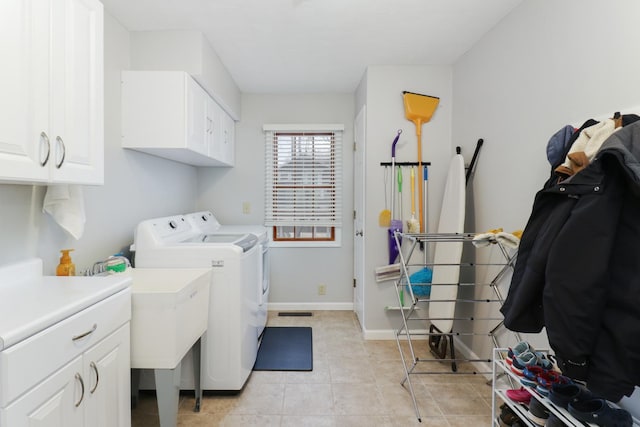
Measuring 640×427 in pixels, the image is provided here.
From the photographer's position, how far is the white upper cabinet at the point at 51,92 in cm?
104

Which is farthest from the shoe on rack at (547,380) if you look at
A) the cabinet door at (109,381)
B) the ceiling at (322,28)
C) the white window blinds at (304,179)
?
the white window blinds at (304,179)

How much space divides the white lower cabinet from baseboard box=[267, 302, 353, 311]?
231cm

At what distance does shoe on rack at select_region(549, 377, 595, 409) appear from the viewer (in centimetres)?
124

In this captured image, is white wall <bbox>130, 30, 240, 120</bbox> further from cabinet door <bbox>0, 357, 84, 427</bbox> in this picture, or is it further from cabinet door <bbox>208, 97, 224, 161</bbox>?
cabinet door <bbox>0, 357, 84, 427</bbox>

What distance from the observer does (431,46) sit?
2.55 m

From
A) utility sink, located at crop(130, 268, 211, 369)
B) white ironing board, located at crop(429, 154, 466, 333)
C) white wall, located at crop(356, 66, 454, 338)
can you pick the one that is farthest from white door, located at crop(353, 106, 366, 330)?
utility sink, located at crop(130, 268, 211, 369)

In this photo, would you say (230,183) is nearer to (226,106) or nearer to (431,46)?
(226,106)

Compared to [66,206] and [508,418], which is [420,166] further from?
[66,206]

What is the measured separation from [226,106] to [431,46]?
1817mm

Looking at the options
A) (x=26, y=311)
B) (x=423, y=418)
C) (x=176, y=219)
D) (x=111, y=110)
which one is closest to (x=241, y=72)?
(x=111, y=110)

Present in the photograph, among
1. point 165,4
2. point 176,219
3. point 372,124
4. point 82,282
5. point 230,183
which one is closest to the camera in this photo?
point 82,282

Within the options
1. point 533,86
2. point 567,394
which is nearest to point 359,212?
point 533,86

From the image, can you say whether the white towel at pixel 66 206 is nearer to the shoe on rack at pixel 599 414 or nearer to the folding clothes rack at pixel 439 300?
the folding clothes rack at pixel 439 300

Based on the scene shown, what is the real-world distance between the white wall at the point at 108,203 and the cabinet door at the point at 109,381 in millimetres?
624
